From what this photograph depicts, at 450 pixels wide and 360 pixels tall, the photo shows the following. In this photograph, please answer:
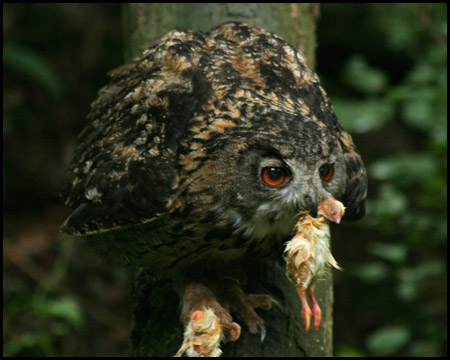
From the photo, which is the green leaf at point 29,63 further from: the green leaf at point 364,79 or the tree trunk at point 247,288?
the green leaf at point 364,79

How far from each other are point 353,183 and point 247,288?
0.69 m

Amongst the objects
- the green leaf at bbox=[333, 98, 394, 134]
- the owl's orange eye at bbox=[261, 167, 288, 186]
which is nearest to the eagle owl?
the owl's orange eye at bbox=[261, 167, 288, 186]

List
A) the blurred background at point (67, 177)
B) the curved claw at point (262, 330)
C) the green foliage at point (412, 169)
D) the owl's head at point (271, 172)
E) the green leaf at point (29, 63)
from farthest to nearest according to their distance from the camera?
the green leaf at point (29, 63), the blurred background at point (67, 177), the green foliage at point (412, 169), the curved claw at point (262, 330), the owl's head at point (271, 172)

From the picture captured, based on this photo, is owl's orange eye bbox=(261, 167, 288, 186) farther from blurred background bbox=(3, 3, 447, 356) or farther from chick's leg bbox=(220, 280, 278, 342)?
blurred background bbox=(3, 3, 447, 356)

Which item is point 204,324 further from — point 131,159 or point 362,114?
point 362,114

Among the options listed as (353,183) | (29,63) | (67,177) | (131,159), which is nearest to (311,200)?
(353,183)

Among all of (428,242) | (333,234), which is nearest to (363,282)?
(333,234)

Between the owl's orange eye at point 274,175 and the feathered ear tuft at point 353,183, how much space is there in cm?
43

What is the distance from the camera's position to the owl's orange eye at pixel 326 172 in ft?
7.62

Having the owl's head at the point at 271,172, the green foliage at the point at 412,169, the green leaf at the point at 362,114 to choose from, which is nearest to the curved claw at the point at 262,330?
the owl's head at the point at 271,172

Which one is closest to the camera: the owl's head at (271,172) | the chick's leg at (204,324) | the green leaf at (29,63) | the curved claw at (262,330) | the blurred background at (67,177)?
the owl's head at (271,172)

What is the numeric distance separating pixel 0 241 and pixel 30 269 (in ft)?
1.25

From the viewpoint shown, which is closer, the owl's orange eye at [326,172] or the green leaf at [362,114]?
the owl's orange eye at [326,172]

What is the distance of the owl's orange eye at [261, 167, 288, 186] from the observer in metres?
2.27
